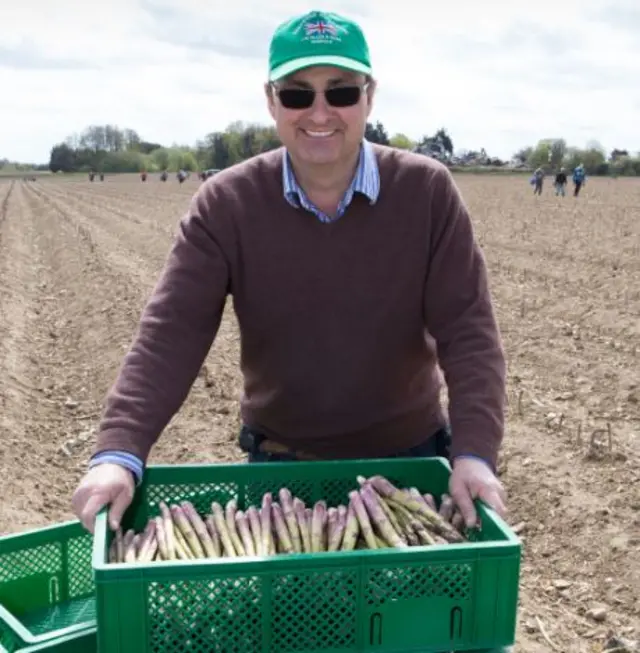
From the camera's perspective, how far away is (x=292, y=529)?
2109 mm

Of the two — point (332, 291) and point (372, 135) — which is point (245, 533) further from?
point (372, 135)

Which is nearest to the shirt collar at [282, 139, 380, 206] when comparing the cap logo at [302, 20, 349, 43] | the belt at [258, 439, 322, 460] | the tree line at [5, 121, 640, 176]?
the cap logo at [302, 20, 349, 43]

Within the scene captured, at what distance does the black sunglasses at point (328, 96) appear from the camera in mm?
2348

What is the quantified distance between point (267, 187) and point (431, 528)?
1082 millimetres

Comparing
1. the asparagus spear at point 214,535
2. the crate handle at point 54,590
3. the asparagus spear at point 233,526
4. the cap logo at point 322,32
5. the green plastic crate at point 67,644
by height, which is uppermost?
the cap logo at point 322,32

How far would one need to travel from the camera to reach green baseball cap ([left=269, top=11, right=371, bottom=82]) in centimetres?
228

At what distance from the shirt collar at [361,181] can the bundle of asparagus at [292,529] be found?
0.83 metres

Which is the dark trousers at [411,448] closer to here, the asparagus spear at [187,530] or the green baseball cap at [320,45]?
the asparagus spear at [187,530]

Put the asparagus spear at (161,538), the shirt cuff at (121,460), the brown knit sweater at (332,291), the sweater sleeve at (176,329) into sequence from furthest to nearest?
1. the brown knit sweater at (332,291)
2. the sweater sleeve at (176,329)
3. the shirt cuff at (121,460)
4. the asparagus spear at (161,538)

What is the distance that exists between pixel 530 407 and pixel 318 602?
498 centimetres

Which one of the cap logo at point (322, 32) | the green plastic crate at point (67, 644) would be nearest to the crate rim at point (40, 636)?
the green plastic crate at point (67, 644)

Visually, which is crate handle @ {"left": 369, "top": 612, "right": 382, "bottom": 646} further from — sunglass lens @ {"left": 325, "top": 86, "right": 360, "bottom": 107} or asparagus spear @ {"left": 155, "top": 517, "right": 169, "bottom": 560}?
sunglass lens @ {"left": 325, "top": 86, "right": 360, "bottom": 107}

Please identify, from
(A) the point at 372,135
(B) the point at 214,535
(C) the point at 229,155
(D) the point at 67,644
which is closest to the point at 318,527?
(B) the point at 214,535

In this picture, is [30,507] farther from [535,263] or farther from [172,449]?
[535,263]
